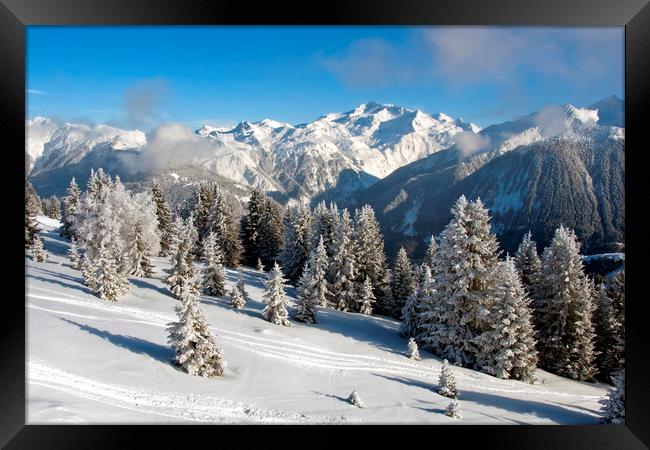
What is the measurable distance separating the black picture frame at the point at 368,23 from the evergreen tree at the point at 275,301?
42.7 feet

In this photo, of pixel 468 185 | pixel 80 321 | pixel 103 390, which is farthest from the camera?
pixel 468 185

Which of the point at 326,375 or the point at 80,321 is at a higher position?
the point at 80,321

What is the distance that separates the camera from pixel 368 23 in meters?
9.05

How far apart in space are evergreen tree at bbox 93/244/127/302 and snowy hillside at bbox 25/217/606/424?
55cm

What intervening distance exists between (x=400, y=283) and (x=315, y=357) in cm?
1546

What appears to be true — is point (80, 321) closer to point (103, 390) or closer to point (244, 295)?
point (103, 390)

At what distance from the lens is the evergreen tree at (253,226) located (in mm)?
41312

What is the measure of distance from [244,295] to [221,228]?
14.2m

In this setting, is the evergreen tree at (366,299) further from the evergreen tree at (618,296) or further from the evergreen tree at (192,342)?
the evergreen tree at (192,342)

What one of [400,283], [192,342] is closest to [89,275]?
[192,342]

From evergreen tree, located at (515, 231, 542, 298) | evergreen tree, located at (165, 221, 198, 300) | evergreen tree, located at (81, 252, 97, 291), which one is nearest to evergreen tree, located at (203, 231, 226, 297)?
evergreen tree, located at (165, 221, 198, 300)

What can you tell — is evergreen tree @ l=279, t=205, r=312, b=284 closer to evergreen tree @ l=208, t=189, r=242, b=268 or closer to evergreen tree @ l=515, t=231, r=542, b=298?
evergreen tree @ l=208, t=189, r=242, b=268

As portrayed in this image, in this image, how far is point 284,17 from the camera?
29.6 ft
